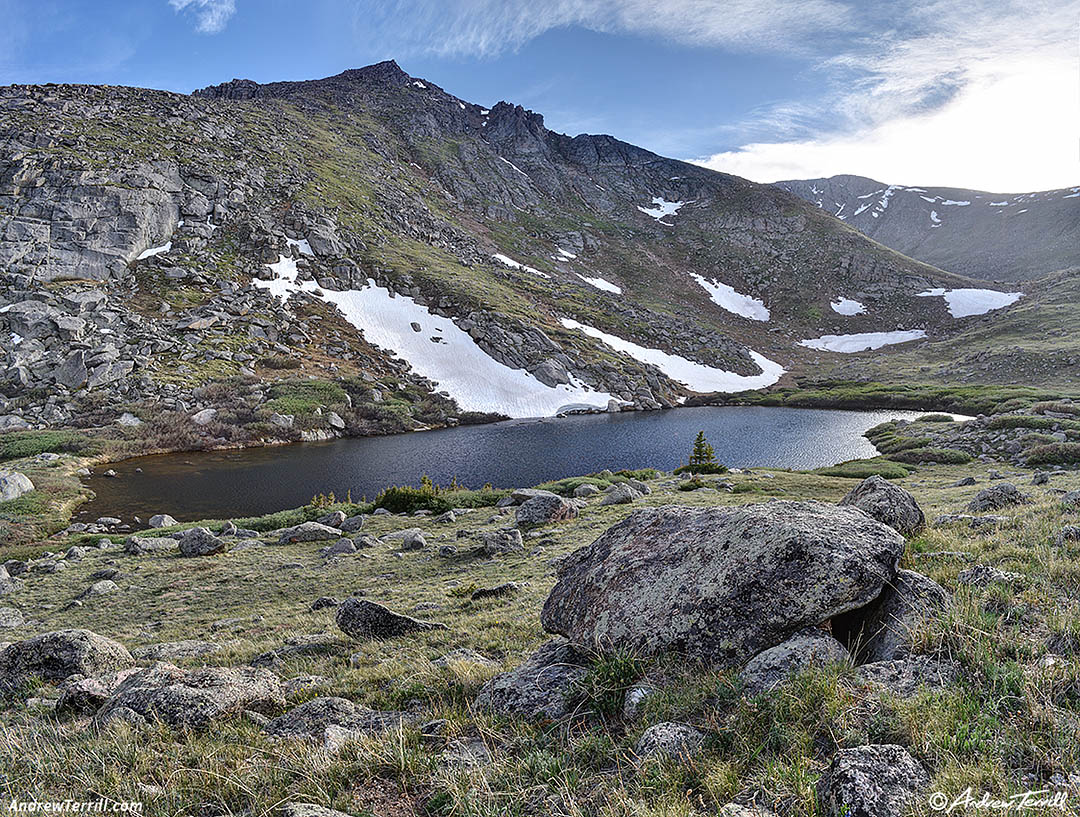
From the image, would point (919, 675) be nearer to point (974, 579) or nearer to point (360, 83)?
point (974, 579)

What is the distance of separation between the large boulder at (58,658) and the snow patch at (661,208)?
195 metres

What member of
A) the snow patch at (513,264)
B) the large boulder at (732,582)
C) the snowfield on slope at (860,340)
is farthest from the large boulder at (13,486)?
the snowfield on slope at (860,340)

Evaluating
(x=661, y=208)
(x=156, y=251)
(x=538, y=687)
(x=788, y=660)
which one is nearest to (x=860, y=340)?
(x=661, y=208)

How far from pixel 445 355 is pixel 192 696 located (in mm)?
77834

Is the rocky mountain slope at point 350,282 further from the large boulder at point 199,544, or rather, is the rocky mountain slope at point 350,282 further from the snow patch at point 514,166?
the large boulder at point 199,544

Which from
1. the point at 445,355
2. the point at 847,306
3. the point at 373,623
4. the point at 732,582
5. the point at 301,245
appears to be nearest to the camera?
the point at 732,582

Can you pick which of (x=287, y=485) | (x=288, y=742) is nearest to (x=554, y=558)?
(x=288, y=742)

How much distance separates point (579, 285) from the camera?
131125 millimetres

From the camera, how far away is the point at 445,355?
82.2 metres

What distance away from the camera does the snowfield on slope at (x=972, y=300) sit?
128 m

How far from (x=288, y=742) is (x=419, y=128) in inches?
8059

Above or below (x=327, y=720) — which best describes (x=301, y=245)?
above

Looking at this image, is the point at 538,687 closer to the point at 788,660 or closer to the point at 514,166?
the point at 788,660

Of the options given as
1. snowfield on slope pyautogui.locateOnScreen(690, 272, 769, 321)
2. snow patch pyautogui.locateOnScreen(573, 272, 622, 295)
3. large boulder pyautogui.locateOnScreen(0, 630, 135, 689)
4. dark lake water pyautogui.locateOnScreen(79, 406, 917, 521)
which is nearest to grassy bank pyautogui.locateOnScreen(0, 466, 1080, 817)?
large boulder pyautogui.locateOnScreen(0, 630, 135, 689)
